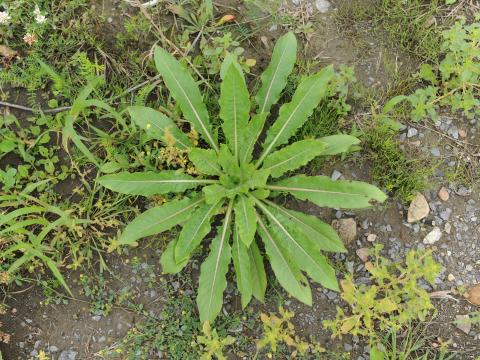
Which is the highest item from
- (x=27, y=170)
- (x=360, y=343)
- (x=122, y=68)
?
(x=122, y=68)

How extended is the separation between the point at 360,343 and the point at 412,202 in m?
1.08

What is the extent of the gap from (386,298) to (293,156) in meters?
1.17

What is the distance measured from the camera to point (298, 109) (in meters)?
3.25

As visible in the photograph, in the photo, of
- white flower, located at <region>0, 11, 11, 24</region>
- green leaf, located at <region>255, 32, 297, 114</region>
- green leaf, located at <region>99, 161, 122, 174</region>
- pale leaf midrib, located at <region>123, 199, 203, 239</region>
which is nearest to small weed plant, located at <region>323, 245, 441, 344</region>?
pale leaf midrib, located at <region>123, 199, 203, 239</region>

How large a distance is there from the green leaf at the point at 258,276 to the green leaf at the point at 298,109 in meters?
0.65

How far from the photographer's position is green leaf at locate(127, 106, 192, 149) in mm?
3289

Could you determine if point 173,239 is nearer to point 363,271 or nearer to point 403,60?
point 363,271

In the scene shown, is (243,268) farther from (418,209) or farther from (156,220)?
(418,209)

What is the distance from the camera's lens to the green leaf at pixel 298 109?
3.17 m

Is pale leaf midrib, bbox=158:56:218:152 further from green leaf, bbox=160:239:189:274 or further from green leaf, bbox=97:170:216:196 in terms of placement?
green leaf, bbox=160:239:189:274

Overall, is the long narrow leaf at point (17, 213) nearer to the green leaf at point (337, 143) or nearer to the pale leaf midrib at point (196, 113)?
the pale leaf midrib at point (196, 113)

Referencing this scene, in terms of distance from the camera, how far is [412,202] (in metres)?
3.55

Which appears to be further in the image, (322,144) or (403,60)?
(403,60)

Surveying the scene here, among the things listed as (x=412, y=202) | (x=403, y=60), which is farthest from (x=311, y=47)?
(x=412, y=202)
